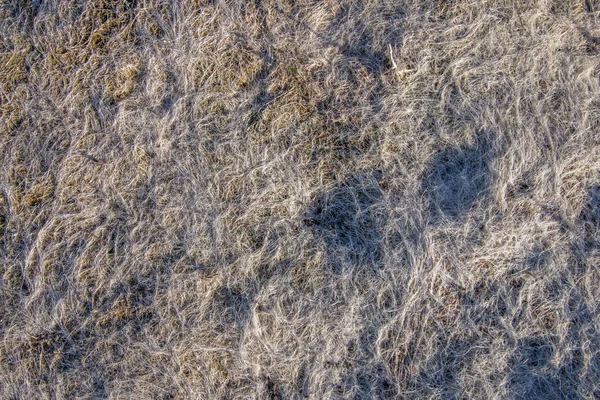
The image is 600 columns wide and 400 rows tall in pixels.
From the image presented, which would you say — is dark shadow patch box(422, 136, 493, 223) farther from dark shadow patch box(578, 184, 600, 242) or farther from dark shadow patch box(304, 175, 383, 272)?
dark shadow patch box(578, 184, 600, 242)

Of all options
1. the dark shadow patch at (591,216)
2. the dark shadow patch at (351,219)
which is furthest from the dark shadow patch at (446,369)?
the dark shadow patch at (591,216)

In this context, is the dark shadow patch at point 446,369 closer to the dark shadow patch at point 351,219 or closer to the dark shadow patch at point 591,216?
the dark shadow patch at point 351,219

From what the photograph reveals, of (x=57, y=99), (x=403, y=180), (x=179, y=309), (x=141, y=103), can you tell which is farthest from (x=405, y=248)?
(x=57, y=99)

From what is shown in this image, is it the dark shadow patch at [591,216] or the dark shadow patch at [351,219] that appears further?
the dark shadow patch at [351,219]

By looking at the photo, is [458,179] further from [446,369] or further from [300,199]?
[446,369]

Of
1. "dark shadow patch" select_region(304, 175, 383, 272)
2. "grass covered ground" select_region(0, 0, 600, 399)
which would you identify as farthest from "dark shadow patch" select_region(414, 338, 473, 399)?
"dark shadow patch" select_region(304, 175, 383, 272)

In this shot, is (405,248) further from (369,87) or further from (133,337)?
(133,337)
